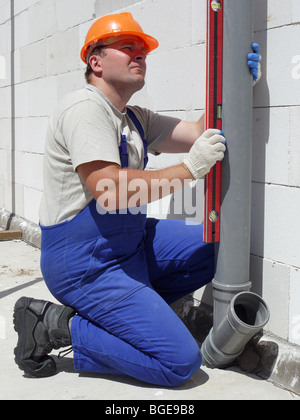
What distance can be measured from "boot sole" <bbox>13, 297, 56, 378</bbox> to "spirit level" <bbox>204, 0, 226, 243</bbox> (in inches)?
34.4

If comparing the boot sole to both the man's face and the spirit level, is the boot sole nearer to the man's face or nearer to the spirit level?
the spirit level

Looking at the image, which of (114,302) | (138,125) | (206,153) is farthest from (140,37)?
(114,302)

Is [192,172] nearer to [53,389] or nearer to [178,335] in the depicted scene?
[178,335]

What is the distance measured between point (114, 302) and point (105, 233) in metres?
0.30

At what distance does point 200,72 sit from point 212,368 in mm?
1477

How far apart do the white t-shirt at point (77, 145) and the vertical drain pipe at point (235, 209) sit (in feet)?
1.58

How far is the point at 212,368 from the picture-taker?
2.58m

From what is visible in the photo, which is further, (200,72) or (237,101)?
(200,72)

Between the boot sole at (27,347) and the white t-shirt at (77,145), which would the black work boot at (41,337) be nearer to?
the boot sole at (27,347)

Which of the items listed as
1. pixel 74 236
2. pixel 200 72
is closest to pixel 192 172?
pixel 74 236

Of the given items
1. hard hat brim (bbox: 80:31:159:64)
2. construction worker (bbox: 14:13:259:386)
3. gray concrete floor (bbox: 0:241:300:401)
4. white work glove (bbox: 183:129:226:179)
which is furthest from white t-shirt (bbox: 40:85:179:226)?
gray concrete floor (bbox: 0:241:300:401)

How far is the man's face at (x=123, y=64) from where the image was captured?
8.16 ft

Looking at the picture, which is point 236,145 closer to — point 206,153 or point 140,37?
point 206,153

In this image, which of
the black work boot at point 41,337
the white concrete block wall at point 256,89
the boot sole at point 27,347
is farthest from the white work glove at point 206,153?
the boot sole at point 27,347
